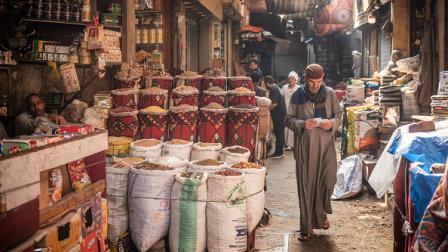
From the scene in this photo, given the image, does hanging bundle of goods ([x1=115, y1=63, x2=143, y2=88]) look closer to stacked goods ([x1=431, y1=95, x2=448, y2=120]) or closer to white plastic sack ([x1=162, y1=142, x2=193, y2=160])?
white plastic sack ([x1=162, y1=142, x2=193, y2=160])

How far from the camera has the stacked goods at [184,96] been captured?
24.9 feet

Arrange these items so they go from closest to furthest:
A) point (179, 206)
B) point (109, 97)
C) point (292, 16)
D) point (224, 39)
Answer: point (179, 206)
point (109, 97)
point (224, 39)
point (292, 16)

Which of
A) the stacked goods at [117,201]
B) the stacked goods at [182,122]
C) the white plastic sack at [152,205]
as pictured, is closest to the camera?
the white plastic sack at [152,205]

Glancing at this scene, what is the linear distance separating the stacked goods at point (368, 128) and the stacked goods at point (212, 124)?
323 centimetres

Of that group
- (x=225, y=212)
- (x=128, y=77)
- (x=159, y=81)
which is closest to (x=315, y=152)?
(x=225, y=212)

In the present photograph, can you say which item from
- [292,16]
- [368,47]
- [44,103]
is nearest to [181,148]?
[44,103]

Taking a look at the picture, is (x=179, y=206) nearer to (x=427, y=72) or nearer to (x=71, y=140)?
(x=71, y=140)

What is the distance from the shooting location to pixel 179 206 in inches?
204

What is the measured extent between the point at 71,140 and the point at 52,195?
416 millimetres

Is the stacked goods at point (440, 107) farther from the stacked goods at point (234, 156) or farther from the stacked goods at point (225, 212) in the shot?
the stacked goods at point (225, 212)

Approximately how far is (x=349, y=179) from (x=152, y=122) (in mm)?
4079

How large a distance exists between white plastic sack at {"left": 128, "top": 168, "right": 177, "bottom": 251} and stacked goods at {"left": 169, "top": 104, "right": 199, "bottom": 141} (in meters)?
2.01

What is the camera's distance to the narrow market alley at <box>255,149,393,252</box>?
260 inches

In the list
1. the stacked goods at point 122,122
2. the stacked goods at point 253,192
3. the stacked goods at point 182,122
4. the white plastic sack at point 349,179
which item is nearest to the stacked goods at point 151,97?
the stacked goods at point 182,122
